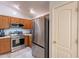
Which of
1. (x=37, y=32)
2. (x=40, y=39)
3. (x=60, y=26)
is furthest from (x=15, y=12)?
(x=60, y=26)

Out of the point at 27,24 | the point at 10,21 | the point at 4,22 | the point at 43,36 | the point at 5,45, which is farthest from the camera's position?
the point at 27,24

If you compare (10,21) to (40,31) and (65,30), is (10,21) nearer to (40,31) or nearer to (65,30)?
(40,31)

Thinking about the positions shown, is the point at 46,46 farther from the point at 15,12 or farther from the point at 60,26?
the point at 15,12

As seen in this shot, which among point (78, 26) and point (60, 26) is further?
point (60, 26)

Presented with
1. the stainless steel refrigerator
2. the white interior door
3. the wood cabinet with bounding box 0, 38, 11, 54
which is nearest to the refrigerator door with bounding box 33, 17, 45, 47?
the stainless steel refrigerator

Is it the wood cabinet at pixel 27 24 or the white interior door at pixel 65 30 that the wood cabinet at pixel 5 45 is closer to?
the wood cabinet at pixel 27 24

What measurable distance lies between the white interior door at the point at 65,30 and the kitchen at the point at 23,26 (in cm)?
70

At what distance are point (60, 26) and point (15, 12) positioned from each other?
435 cm

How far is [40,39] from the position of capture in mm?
3875

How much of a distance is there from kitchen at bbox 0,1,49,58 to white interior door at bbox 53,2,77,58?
698mm

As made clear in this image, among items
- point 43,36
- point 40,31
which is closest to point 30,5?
point 40,31

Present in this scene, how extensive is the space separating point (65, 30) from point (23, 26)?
475 cm

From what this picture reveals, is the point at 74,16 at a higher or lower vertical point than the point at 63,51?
higher

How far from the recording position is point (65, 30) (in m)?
2.43
